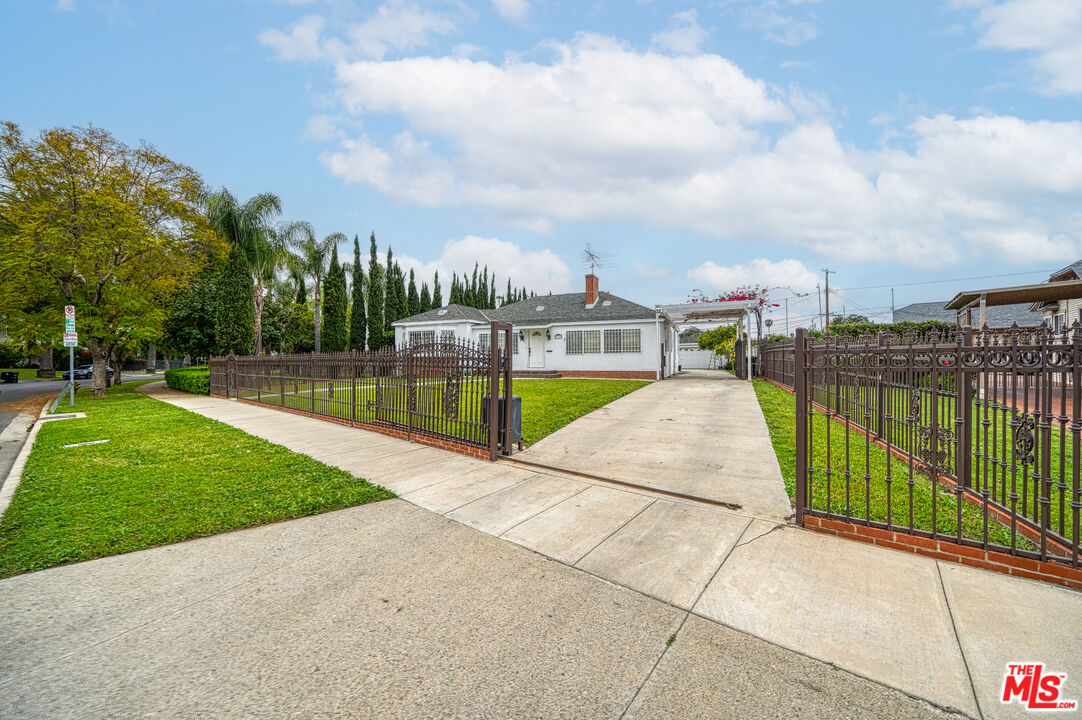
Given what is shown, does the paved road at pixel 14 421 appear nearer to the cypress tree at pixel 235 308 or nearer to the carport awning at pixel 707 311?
the cypress tree at pixel 235 308

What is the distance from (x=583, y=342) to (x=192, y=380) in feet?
58.3

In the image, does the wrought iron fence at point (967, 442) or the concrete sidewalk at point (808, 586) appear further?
the wrought iron fence at point (967, 442)

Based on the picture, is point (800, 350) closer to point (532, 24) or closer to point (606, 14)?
point (606, 14)

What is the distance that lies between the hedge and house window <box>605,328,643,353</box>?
17938 mm

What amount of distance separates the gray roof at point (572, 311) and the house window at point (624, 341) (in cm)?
73

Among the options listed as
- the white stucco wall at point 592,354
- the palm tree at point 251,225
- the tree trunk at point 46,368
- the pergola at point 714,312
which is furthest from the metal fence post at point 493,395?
the tree trunk at point 46,368

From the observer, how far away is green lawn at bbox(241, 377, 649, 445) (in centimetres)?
733

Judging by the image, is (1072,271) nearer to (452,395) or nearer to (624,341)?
(624,341)

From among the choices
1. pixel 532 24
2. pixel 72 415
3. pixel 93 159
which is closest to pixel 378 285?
pixel 93 159

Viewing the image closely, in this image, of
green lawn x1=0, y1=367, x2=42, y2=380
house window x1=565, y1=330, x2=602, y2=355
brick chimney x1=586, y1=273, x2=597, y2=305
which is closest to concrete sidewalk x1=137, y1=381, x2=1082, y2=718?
house window x1=565, y1=330, x2=602, y2=355

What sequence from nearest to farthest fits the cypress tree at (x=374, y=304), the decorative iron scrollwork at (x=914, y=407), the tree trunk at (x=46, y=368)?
the decorative iron scrollwork at (x=914, y=407) < the tree trunk at (x=46, y=368) < the cypress tree at (x=374, y=304)

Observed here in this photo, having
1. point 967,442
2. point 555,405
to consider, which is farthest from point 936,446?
point 555,405

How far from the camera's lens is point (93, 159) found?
621 inches

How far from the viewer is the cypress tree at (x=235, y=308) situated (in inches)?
862
